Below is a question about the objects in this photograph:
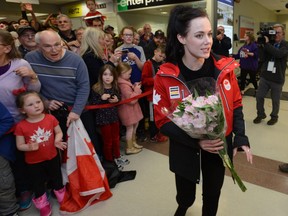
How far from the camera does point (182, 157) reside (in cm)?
137

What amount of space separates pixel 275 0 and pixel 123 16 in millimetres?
6718

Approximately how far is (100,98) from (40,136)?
2.67 feet

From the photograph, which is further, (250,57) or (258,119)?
(250,57)

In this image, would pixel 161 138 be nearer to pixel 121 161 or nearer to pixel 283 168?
pixel 121 161

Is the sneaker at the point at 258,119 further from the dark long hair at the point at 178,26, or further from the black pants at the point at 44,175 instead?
the black pants at the point at 44,175

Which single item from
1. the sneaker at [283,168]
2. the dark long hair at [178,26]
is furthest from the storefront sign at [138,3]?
the dark long hair at [178,26]

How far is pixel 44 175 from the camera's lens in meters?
2.08

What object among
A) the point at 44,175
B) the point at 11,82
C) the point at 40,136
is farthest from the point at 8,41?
the point at 44,175

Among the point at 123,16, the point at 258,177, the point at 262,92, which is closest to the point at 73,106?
the point at 258,177

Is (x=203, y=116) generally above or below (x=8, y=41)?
below

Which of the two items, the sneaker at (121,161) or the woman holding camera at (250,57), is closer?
the sneaker at (121,161)

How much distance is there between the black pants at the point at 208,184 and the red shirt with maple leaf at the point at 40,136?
1137 millimetres

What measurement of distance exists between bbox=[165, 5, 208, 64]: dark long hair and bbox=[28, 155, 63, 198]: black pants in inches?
55.8

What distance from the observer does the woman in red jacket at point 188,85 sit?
1.20m
